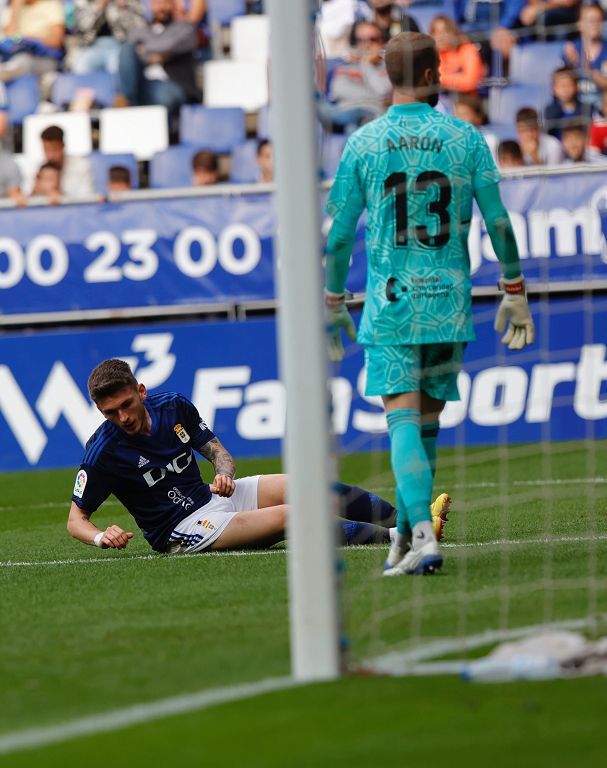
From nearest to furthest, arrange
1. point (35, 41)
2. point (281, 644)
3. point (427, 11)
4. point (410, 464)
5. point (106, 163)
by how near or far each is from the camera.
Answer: point (281, 644), point (410, 464), point (106, 163), point (427, 11), point (35, 41)

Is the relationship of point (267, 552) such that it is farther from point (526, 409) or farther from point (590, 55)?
point (590, 55)

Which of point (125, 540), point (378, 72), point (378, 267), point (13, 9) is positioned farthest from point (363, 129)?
point (13, 9)

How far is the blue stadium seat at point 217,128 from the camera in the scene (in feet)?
52.6

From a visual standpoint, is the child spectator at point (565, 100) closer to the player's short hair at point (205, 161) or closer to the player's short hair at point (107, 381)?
the player's short hair at point (205, 161)

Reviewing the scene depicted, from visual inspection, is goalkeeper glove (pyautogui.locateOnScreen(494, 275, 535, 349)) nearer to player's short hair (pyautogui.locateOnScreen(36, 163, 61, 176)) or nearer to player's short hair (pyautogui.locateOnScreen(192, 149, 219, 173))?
player's short hair (pyautogui.locateOnScreen(192, 149, 219, 173))

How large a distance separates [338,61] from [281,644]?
36.9 ft

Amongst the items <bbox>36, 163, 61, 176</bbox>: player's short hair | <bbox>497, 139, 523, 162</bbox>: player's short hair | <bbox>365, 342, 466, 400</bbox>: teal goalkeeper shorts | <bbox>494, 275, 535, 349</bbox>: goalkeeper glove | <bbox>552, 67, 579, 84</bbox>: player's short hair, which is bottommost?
<bbox>365, 342, 466, 400</bbox>: teal goalkeeper shorts

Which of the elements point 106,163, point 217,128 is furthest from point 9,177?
point 217,128

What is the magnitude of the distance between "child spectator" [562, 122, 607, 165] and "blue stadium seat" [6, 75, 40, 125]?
22.2ft

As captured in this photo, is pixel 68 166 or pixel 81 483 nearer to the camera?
pixel 81 483

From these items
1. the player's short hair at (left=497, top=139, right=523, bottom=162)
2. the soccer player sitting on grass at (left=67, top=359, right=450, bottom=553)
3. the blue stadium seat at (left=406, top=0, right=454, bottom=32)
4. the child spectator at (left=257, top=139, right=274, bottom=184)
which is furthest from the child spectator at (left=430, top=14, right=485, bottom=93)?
the soccer player sitting on grass at (left=67, top=359, right=450, bottom=553)

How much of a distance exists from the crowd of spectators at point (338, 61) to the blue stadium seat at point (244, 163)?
0.23 meters

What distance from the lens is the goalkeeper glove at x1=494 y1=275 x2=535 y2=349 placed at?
6.07 meters

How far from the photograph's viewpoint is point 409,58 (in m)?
5.94
